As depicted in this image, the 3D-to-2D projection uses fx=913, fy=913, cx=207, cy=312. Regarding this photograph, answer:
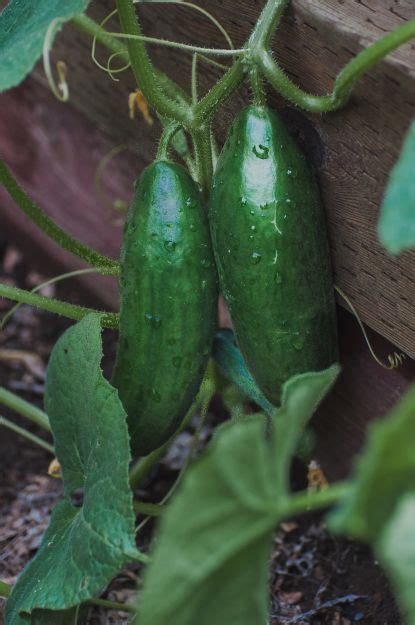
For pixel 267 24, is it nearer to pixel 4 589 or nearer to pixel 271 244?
pixel 271 244

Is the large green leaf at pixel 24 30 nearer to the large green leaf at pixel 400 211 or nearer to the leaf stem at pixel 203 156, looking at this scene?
the leaf stem at pixel 203 156

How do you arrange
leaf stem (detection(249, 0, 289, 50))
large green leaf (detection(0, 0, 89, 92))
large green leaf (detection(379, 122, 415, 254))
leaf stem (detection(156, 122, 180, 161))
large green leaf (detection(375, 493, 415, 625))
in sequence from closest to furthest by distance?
large green leaf (detection(375, 493, 415, 625)) < large green leaf (detection(379, 122, 415, 254)) < large green leaf (detection(0, 0, 89, 92)) < leaf stem (detection(249, 0, 289, 50)) < leaf stem (detection(156, 122, 180, 161))

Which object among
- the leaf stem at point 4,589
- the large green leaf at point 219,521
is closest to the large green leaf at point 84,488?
the leaf stem at point 4,589

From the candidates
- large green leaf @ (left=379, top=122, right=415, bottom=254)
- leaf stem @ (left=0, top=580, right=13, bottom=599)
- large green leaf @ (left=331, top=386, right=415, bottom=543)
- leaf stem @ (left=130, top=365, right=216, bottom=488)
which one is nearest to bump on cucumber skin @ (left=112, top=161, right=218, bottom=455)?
leaf stem @ (left=130, top=365, right=216, bottom=488)

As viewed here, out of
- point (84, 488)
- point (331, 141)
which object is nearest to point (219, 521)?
point (84, 488)

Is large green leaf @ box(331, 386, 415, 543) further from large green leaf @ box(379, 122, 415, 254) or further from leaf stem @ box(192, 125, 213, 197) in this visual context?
leaf stem @ box(192, 125, 213, 197)

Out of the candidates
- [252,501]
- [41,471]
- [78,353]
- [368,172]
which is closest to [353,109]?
[368,172]
